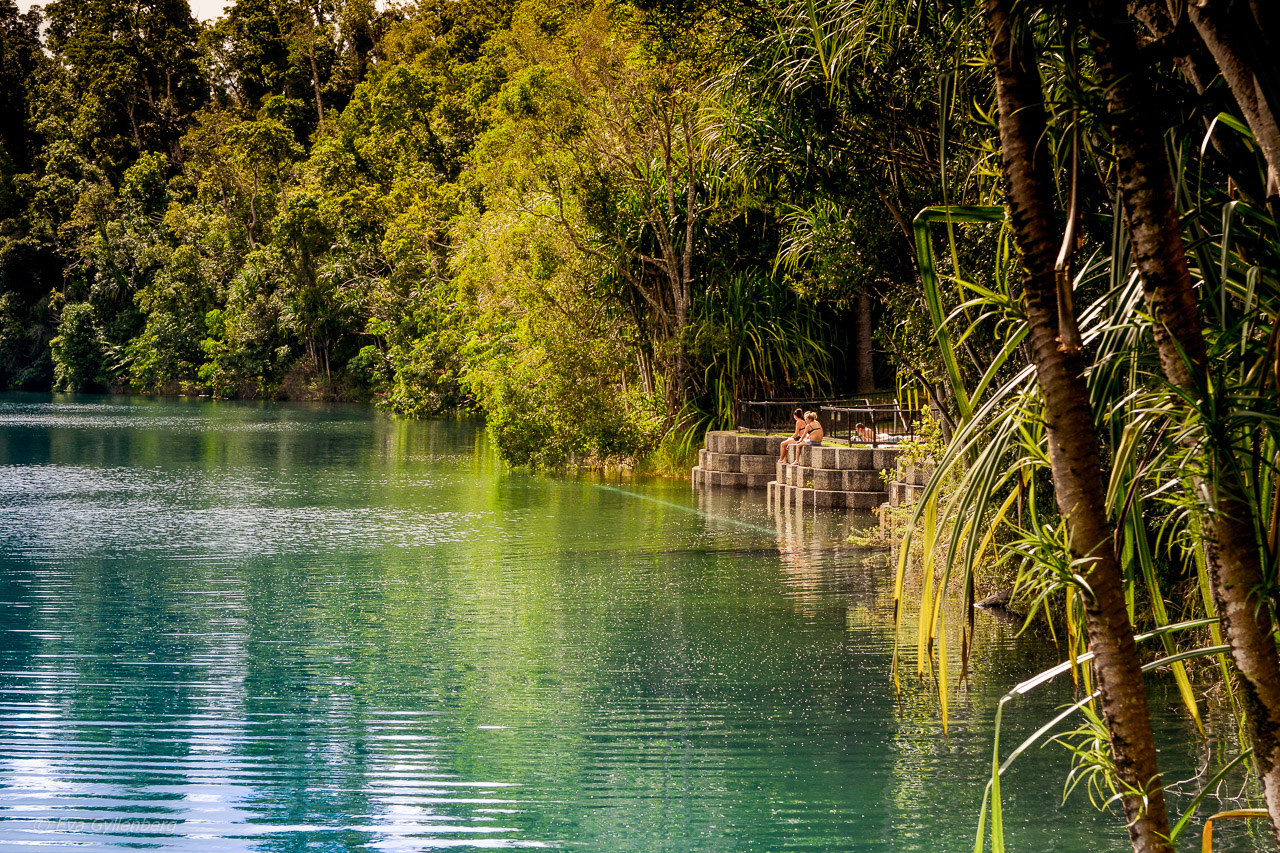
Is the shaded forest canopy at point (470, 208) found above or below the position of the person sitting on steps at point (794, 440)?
above

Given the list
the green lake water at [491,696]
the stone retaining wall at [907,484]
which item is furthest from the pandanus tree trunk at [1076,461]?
the stone retaining wall at [907,484]

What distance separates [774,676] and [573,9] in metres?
19.1

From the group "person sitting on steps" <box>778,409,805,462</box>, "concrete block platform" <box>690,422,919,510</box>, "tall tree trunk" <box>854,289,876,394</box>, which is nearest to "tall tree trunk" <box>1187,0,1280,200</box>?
"concrete block platform" <box>690,422,919,510</box>

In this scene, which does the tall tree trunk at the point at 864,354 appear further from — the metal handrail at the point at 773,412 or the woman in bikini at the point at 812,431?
the woman in bikini at the point at 812,431

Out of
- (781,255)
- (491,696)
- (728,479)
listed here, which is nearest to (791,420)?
(728,479)

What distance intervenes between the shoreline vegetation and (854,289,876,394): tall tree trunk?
78 millimetres

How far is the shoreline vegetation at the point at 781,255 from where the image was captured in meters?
2.35

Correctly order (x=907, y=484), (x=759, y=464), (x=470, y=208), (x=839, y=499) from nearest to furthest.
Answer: (x=907, y=484), (x=839, y=499), (x=759, y=464), (x=470, y=208)

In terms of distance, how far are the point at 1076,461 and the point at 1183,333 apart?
30 centimetres

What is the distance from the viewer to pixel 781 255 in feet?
56.6

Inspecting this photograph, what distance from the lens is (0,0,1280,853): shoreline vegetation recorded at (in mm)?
2352

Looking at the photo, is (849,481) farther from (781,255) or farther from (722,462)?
(722,462)

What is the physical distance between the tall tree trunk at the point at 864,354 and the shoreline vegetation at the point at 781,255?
0.26 feet

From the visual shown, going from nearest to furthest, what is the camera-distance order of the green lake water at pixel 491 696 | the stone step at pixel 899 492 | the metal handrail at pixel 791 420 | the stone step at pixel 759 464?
the green lake water at pixel 491 696 < the stone step at pixel 899 492 < the stone step at pixel 759 464 < the metal handrail at pixel 791 420
